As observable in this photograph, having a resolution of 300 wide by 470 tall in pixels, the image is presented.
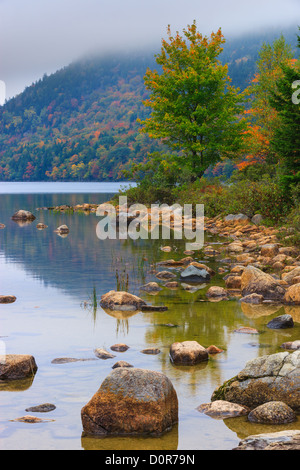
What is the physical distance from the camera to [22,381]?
6.82m

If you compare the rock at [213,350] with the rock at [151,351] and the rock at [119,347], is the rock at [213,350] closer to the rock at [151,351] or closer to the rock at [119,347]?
the rock at [151,351]

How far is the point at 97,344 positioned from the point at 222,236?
50.0 ft

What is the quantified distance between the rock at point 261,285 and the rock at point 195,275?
4.74ft

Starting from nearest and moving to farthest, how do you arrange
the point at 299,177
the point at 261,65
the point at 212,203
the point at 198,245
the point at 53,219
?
the point at 299,177, the point at 198,245, the point at 212,203, the point at 53,219, the point at 261,65

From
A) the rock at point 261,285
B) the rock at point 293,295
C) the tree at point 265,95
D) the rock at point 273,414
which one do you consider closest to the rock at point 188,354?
the rock at point 273,414

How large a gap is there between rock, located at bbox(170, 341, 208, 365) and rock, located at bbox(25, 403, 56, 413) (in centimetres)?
201

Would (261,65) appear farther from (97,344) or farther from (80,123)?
(80,123)

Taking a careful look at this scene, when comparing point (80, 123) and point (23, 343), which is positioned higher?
point (80, 123)

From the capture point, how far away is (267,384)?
6102mm

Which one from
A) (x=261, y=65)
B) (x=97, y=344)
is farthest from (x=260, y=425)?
(x=261, y=65)

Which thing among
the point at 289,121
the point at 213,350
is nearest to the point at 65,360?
the point at 213,350

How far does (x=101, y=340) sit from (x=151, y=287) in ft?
12.6

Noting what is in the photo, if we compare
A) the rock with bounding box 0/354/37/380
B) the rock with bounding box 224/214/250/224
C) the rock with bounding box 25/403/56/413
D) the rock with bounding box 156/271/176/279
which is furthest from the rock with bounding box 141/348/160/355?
the rock with bounding box 224/214/250/224

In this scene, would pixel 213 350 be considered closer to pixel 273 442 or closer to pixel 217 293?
pixel 273 442
